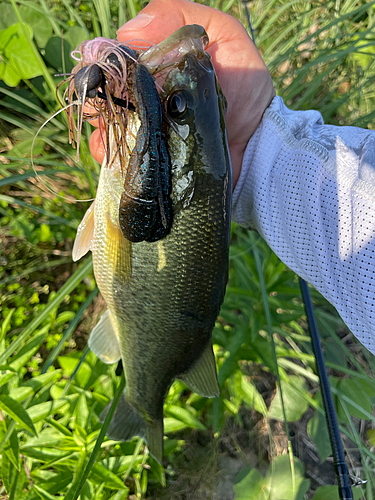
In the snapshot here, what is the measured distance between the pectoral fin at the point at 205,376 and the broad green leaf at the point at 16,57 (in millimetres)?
1895

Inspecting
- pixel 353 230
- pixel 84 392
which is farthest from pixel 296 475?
pixel 353 230

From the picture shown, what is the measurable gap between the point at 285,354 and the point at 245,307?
392 millimetres

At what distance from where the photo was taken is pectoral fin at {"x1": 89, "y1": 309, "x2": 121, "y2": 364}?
56.4 inches

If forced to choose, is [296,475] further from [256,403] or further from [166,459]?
[166,459]

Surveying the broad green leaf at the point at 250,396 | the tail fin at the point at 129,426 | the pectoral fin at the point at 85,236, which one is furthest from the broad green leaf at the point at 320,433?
the pectoral fin at the point at 85,236

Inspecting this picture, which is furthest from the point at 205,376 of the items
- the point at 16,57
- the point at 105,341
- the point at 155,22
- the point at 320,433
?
the point at 16,57

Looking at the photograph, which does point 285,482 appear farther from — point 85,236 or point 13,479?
point 85,236

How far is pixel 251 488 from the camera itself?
68.2 inches

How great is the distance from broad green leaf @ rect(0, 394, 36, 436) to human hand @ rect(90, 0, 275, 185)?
112cm

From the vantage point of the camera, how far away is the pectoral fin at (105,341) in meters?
1.43

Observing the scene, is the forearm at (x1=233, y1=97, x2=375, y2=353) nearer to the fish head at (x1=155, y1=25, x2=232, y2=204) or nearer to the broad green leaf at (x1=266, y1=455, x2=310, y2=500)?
the fish head at (x1=155, y1=25, x2=232, y2=204)

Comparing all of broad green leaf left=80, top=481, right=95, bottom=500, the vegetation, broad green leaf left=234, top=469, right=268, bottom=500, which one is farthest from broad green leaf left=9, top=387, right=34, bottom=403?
broad green leaf left=234, top=469, right=268, bottom=500

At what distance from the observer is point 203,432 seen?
85.4 inches

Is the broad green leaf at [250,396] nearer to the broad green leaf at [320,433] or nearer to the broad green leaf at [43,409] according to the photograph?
the broad green leaf at [320,433]
